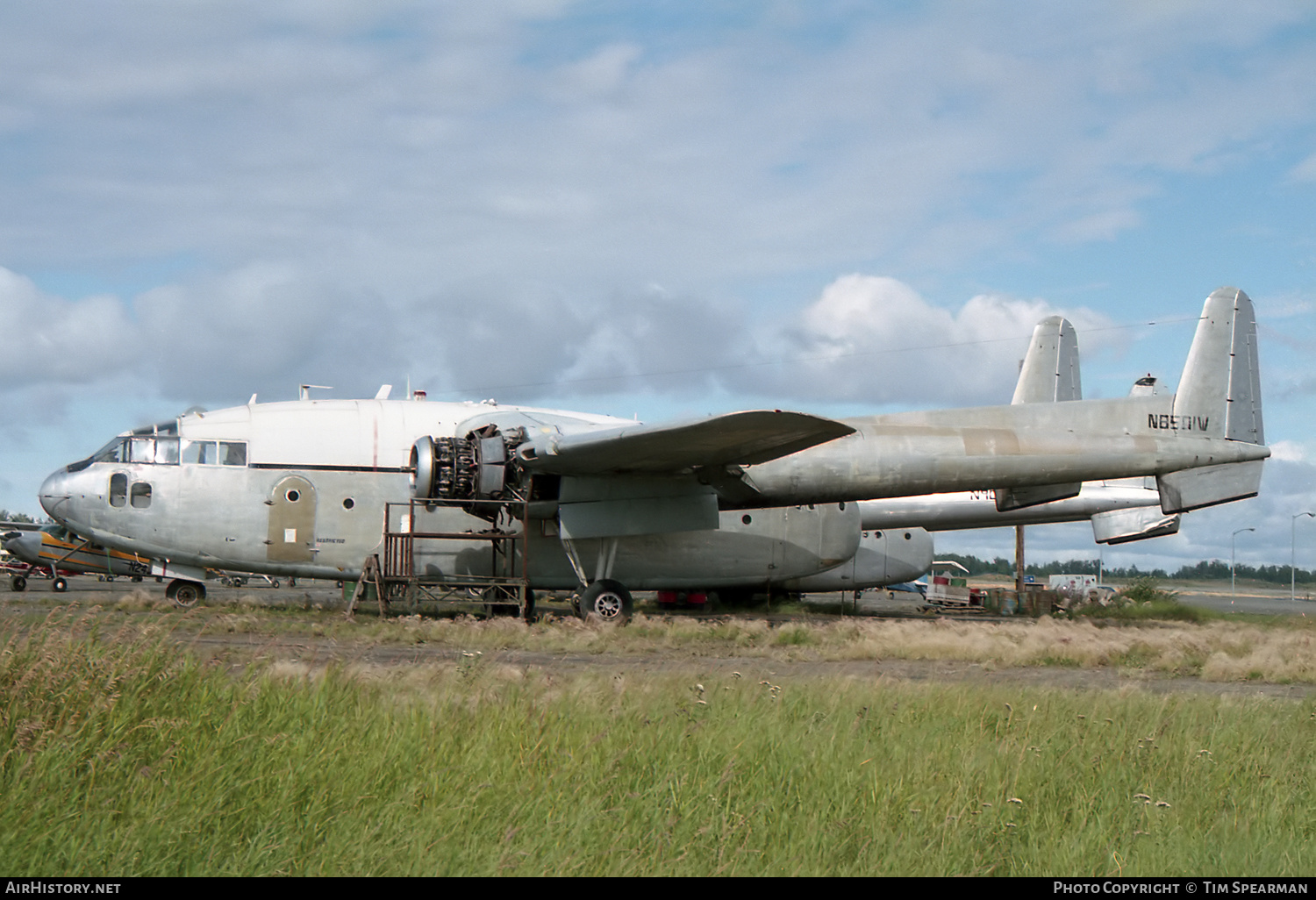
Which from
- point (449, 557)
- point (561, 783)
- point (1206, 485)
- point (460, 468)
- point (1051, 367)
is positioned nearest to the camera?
point (561, 783)

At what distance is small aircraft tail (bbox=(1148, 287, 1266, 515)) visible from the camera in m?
21.6

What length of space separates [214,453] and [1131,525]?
23.1m

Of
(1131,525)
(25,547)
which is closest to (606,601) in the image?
(1131,525)

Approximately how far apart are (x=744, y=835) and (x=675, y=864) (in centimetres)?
57

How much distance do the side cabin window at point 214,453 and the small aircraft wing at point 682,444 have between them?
222 inches

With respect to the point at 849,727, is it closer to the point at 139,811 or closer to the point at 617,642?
the point at 139,811

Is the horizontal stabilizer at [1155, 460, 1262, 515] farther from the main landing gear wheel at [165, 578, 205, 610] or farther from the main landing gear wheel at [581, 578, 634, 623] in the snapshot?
the main landing gear wheel at [165, 578, 205, 610]

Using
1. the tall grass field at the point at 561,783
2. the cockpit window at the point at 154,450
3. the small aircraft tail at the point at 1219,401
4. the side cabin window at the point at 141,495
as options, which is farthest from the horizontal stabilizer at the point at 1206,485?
the side cabin window at the point at 141,495

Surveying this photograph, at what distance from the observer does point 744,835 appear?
218 inches

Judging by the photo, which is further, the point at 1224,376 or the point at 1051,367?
the point at 1051,367

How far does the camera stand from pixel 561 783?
6020 millimetres

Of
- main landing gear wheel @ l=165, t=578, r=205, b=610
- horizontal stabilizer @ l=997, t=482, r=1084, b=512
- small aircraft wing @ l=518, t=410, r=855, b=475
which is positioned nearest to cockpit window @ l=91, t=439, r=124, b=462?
main landing gear wheel @ l=165, t=578, r=205, b=610

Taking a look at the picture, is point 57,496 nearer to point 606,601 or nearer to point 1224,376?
point 606,601
